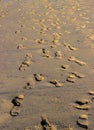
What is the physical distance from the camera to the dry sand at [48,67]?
8.66ft

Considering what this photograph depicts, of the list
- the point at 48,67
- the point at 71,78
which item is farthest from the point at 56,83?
the point at 48,67

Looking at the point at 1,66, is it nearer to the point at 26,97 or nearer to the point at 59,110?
the point at 26,97

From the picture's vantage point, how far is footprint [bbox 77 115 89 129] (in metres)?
2.46

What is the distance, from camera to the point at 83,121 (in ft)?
8.23

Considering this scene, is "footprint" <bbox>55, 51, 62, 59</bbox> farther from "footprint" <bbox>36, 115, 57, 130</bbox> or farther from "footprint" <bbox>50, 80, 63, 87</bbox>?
"footprint" <bbox>36, 115, 57, 130</bbox>

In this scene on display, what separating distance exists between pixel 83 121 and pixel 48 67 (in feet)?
4.37

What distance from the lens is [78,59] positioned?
387 cm

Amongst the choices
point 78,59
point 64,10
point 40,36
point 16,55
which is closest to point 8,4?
point 64,10

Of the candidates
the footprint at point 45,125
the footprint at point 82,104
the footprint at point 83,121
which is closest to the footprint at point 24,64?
the footprint at point 82,104

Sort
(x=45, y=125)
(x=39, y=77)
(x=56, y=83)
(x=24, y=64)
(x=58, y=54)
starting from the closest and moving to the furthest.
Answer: (x=45, y=125) < (x=56, y=83) < (x=39, y=77) < (x=24, y=64) < (x=58, y=54)

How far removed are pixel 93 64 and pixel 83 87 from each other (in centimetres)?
68

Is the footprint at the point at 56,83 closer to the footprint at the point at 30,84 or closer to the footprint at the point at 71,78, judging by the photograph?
the footprint at the point at 71,78

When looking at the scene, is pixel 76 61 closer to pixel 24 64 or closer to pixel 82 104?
pixel 24 64

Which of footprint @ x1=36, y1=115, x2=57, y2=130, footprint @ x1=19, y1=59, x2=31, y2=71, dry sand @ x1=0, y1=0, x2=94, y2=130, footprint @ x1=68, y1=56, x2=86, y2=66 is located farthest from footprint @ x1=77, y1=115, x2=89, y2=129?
footprint @ x1=19, y1=59, x2=31, y2=71
